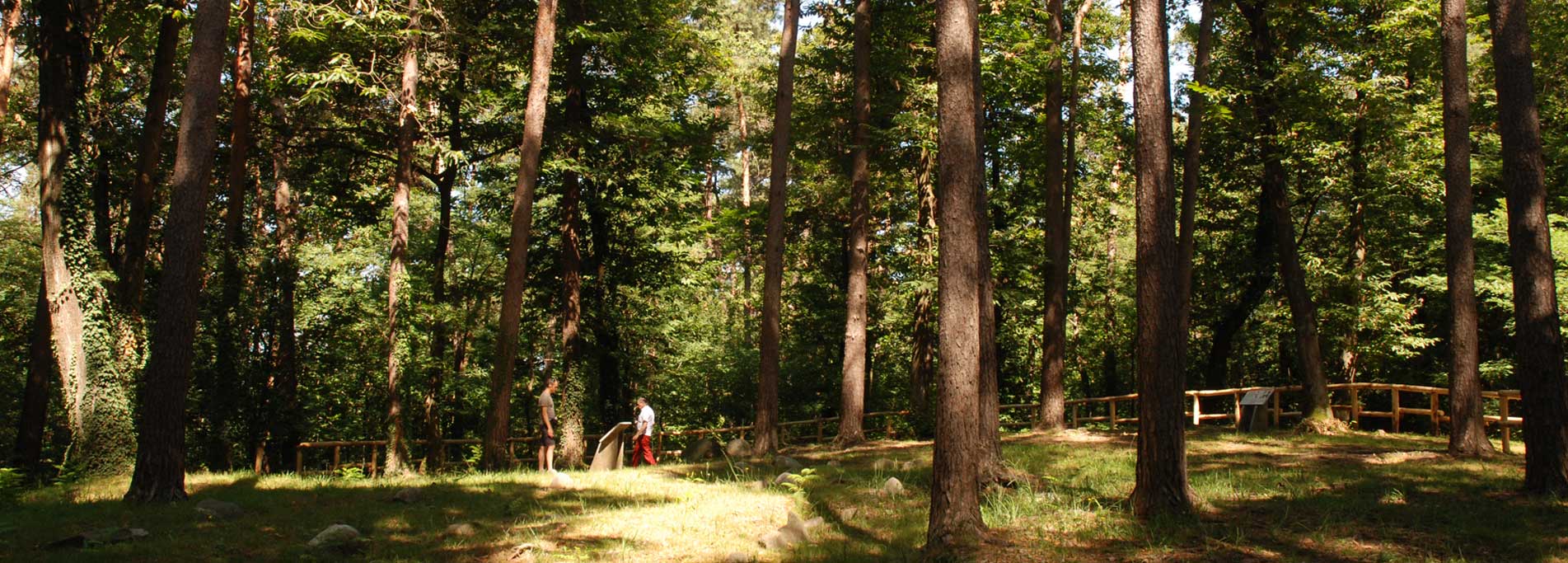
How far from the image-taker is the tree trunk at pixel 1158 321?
8.48 metres

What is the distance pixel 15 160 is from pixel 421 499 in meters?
20.6

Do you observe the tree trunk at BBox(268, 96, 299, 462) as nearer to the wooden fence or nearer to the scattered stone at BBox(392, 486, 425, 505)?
the wooden fence

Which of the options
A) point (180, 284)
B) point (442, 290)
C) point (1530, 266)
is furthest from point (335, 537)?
point (1530, 266)

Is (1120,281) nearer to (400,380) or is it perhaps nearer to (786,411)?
(786,411)

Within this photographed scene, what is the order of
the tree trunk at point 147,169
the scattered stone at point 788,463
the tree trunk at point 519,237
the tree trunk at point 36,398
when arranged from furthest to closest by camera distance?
the tree trunk at point 519,237, the tree trunk at point 36,398, the tree trunk at point 147,169, the scattered stone at point 788,463

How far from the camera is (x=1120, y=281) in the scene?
29797 millimetres

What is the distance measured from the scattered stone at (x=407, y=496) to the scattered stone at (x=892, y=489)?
18.4ft

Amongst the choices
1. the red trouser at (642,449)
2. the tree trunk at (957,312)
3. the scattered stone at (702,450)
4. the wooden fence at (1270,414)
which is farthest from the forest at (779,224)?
the red trouser at (642,449)

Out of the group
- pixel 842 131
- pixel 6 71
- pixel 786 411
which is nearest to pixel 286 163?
pixel 6 71

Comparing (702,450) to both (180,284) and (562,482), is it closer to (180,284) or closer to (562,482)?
(562,482)

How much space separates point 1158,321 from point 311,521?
8566 mm

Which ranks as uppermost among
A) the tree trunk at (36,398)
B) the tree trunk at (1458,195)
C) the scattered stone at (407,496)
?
the tree trunk at (1458,195)

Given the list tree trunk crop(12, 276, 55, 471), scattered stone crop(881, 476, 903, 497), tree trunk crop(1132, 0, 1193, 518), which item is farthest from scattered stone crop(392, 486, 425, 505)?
tree trunk crop(12, 276, 55, 471)

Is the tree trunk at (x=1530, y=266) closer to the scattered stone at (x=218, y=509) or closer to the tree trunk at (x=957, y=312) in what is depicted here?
the tree trunk at (x=957, y=312)
